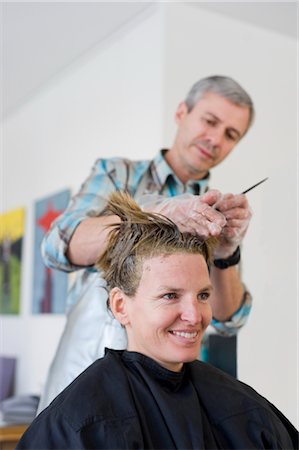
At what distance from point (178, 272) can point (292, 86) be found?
2.96ft

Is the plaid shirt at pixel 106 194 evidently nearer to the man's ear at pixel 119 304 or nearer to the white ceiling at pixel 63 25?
the man's ear at pixel 119 304

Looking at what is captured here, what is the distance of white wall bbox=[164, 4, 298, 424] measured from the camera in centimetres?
167

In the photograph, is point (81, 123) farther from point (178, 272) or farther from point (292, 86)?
point (178, 272)

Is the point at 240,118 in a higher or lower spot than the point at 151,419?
higher

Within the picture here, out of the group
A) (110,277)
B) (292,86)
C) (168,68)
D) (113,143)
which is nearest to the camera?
(110,277)

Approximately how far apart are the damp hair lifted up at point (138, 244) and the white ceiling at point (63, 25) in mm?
964

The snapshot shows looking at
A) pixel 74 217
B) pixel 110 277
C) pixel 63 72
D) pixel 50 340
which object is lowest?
pixel 50 340

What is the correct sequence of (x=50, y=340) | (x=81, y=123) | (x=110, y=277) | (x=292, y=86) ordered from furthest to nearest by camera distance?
(x=50, y=340) → (x=81, y=123) → (x=292, y=86) → (x=110, y=277)

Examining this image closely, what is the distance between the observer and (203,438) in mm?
1148

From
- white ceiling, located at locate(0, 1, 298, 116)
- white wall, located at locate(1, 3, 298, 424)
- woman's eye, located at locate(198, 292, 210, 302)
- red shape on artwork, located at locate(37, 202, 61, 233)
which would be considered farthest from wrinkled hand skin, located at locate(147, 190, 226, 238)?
red shape on artwork, located at locate(37, 202, 61, 233)

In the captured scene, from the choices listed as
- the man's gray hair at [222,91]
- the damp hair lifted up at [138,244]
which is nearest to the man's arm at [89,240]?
the damp hair lifted up at [138,244]

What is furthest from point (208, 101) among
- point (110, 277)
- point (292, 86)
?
point (110, 277)

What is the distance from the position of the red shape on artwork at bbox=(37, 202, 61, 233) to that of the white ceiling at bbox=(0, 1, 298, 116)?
2.02 feet

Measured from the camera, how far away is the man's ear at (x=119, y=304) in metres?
1.27
